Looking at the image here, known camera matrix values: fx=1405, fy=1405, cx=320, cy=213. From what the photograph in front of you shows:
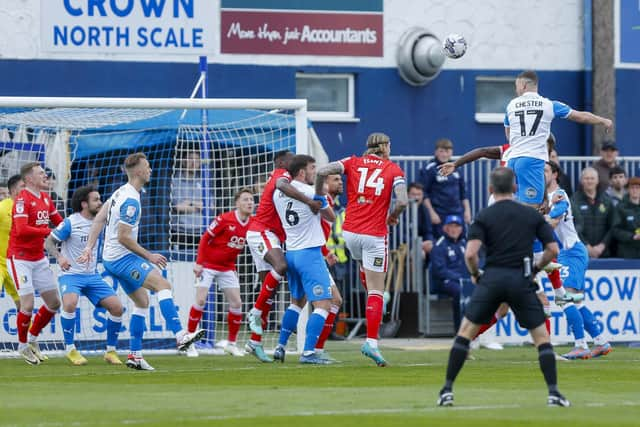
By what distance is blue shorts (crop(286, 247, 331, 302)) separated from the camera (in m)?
15.6

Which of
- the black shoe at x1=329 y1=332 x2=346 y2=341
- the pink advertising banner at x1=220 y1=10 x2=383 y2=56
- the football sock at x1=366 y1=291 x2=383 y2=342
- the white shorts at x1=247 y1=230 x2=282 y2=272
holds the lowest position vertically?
the black shoe at x1=329 y1=332 x2=346 y2=341

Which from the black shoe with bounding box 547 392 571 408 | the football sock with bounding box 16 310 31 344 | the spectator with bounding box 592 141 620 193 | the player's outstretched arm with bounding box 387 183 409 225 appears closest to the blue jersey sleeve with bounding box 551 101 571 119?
the player's outstretched arm with bounding box 387 183 409 225

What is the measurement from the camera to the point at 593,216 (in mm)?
21141

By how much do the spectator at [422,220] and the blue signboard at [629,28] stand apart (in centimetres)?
615

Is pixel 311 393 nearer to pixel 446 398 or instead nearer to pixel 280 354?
pixel 446 398

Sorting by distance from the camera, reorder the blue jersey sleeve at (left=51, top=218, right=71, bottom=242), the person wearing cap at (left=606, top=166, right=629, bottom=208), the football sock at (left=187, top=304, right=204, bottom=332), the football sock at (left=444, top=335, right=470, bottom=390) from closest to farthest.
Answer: the football sock at (left=444, top=335, right=470, bottom=390) → the blue jersey sleeve at (left=51, top=218, right=71, bottom=242) → the football sock at (left=187, top=304, right=204, bottom=332) → the person wearing cap at (left=606, top=166, right=629, bottom=208)

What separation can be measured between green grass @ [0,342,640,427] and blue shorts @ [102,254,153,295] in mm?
1012

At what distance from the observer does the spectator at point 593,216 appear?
20938 mm

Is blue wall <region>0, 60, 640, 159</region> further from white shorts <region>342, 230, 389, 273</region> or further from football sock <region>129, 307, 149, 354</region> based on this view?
white shorts <region>342, 230, 389, 273</region>

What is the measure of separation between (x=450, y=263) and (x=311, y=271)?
18.9 feet

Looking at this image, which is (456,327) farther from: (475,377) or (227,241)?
(475,377)

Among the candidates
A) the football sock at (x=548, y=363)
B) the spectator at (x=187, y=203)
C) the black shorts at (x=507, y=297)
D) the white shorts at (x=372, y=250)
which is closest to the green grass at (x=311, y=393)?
the football sock at (x=548, y=363)

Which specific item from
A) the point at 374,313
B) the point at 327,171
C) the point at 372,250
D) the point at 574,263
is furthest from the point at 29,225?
the point at 574,263

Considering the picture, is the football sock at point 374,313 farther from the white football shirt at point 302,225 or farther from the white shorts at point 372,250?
the white football shirt at point 302,225
